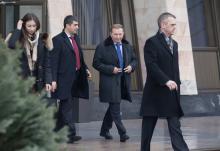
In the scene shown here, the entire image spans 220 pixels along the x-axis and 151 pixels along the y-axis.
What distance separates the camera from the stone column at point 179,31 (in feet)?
54.4

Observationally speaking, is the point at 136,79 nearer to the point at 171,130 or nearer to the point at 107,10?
the point at 107,10

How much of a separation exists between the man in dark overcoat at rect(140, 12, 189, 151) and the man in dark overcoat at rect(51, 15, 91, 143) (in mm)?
1997

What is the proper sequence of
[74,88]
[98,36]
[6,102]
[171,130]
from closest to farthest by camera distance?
[6,102]
[171,130]
[74,88]
[98,36]

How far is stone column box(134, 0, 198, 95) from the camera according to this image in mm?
16578

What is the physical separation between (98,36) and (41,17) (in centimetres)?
205

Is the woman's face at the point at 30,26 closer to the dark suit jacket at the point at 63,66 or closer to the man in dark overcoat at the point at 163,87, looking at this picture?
the man in dark overcoat at the point at 163,87

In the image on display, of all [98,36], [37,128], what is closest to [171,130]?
[37,128]

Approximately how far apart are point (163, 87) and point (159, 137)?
3.42 meters

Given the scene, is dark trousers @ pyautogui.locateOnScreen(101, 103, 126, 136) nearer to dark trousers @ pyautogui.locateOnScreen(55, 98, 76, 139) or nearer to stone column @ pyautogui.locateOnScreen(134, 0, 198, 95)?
dark trousers @ pyautogui.locateOnScreen(55, 98, 76, 139)

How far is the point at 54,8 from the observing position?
571 inches

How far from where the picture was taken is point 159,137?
1134 centimetres

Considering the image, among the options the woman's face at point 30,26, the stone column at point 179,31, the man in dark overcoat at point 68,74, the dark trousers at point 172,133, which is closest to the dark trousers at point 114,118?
the man in dark overcoat at point 68,74

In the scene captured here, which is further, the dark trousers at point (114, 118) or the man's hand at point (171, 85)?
the dark trousers at point (114, 118)

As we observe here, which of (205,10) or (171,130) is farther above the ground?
(205,10)
